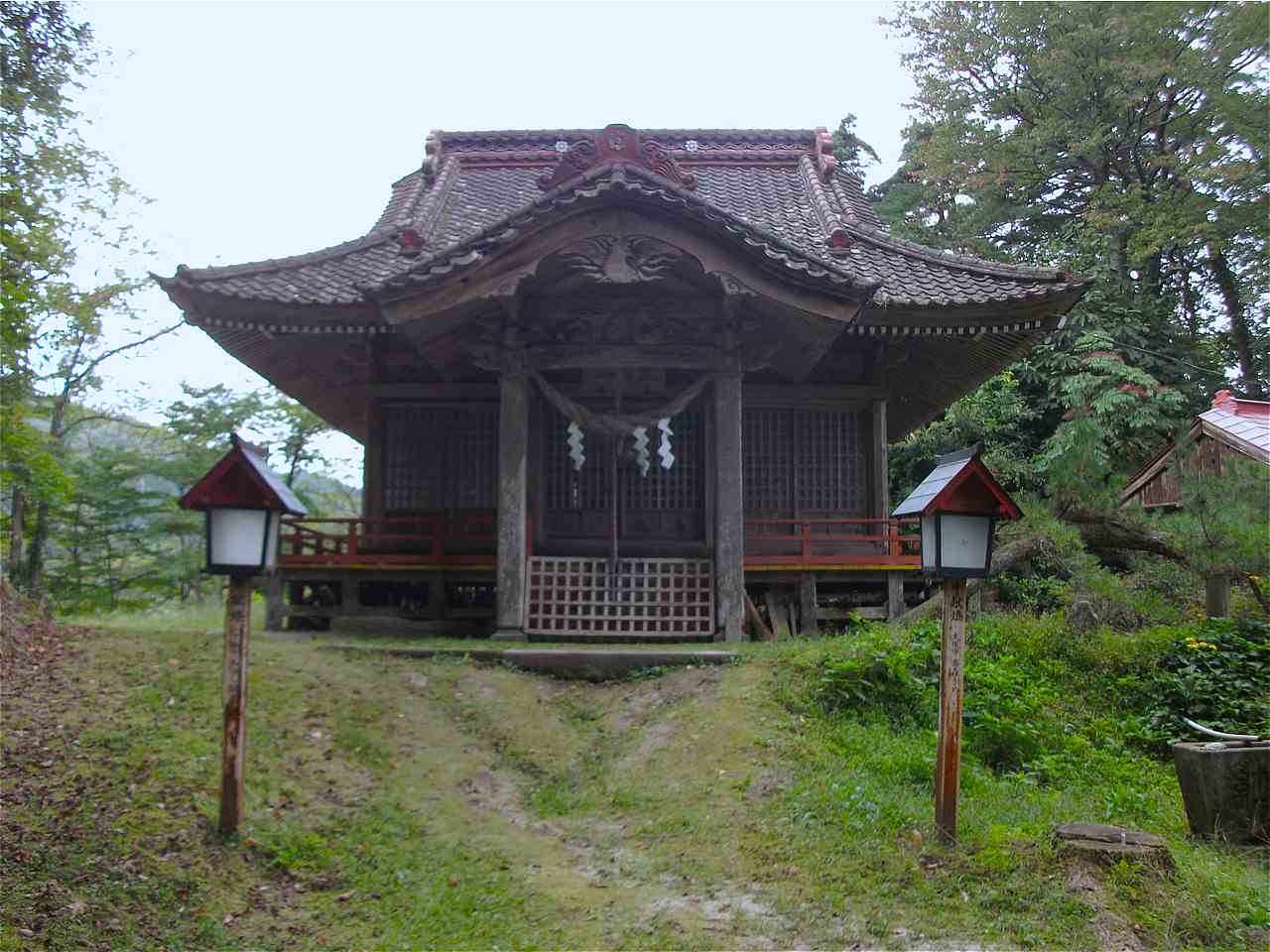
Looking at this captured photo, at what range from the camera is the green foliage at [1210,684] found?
8328 millimetres

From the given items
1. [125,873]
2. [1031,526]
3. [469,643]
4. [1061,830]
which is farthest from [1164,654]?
[125,873]

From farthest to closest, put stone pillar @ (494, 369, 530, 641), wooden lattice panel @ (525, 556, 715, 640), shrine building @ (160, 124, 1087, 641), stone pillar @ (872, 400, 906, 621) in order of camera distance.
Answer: stone pillar @ (872, 400, 906, 621) < wooden lattice panel @ (525, 556, 715, 640) < stone pillar @ (494, 369, 530, 641) < shrine building @ (160, 124, 1087, 641)

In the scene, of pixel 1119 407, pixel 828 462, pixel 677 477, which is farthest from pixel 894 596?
pixel 1119 407

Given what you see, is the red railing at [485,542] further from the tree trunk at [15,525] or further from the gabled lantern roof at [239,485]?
the tree trunk at [15,525]

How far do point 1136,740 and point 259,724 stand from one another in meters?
7.68

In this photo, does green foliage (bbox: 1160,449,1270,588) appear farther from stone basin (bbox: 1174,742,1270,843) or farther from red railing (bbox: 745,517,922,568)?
stone basin (bbox: 1174,742,1270,843)

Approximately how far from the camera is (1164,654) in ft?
30.9

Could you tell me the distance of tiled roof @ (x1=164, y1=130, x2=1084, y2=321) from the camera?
925 centimetres

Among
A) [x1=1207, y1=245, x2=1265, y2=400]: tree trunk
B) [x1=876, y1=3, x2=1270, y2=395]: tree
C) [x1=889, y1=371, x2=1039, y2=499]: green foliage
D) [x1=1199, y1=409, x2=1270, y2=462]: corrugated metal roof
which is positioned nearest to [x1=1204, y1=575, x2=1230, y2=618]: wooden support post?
[x1=1199, y1=409, x2=1270, y2=462]: corrugated metal roof

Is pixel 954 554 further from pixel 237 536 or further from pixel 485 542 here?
pixel 485 542

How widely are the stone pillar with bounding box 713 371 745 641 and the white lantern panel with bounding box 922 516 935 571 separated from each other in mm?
4624

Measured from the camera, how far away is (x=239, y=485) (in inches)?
213

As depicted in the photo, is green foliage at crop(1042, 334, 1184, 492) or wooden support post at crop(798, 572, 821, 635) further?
green foliage at crop(1042, 334, 1184, 492)

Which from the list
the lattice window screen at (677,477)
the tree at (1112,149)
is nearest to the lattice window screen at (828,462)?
the lattice window screen at (677,477)
